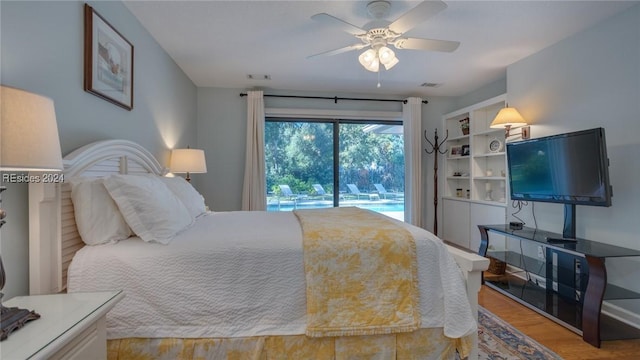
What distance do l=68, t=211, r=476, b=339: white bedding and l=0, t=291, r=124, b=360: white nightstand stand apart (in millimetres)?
207

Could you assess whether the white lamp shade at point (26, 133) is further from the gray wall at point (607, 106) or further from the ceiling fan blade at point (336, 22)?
the gray wall at point (607, 106)

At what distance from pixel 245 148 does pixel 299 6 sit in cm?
247

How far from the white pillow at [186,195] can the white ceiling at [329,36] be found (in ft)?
4.29

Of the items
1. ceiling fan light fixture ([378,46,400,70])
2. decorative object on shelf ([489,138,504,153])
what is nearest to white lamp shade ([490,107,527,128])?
decorative object on shelf ([489,138,504,153])

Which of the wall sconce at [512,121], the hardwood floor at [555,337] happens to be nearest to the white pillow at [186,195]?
the hardwood floor at [555,337]

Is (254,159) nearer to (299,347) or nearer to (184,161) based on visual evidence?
(184,161)

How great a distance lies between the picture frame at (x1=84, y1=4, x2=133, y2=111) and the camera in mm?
1855

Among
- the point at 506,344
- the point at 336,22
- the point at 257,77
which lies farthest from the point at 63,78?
the point at 506,344

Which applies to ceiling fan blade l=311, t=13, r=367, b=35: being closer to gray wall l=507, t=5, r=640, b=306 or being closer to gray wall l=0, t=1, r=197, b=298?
gray wall l=0, t=1, r=197, b=298

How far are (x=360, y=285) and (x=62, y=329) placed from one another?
3.81 feet

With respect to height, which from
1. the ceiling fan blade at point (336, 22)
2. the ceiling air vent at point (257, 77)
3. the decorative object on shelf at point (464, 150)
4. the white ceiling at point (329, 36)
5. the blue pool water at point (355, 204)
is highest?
the ceiling air vent at point (257, 77)

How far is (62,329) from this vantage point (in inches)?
37.3

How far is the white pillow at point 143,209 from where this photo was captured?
1.57 meters

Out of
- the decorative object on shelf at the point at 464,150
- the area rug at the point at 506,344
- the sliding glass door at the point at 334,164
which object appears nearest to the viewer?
the area rug at the point at 506,344
